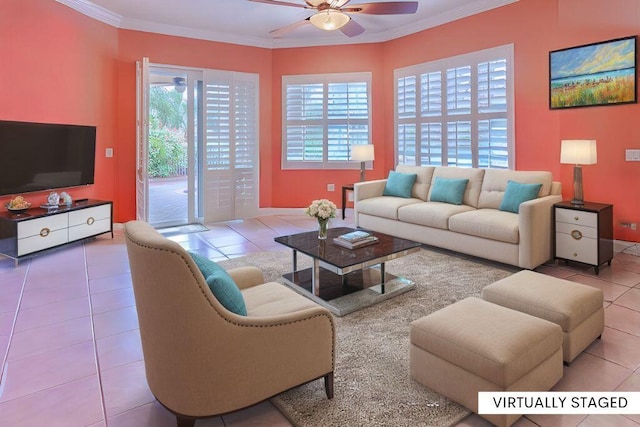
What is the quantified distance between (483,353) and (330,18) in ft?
10.6

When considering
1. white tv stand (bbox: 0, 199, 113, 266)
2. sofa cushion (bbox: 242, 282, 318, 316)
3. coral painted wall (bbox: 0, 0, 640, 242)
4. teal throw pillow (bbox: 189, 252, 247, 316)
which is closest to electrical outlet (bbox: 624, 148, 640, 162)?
coral painted wall (bbox: 0, 0, 640, 242)

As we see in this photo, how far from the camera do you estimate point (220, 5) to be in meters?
5.41

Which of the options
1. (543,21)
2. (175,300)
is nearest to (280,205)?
(543,21)

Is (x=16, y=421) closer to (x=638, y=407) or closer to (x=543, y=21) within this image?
(x=638, y=407)

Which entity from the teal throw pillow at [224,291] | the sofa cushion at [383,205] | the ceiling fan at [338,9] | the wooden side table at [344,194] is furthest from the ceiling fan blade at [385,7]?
the wooden side table at [344,194]

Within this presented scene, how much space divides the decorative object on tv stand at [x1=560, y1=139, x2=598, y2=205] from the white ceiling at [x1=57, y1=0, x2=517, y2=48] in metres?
2.26

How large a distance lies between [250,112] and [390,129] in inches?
96.7

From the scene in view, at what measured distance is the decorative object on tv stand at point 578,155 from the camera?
4.03 m

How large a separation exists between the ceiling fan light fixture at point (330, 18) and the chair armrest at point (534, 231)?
2.47 metres

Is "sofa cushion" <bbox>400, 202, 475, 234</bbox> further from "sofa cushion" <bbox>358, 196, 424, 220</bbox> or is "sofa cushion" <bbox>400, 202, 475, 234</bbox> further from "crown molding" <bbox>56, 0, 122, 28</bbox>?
"crown molding" <bbox>56, 0, 122, 28</bbox>

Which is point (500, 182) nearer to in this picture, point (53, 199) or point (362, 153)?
point (362, 153)

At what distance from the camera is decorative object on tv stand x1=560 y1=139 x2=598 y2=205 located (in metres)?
4.03

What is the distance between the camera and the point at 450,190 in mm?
5137

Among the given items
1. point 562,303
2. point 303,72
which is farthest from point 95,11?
point 562,303
